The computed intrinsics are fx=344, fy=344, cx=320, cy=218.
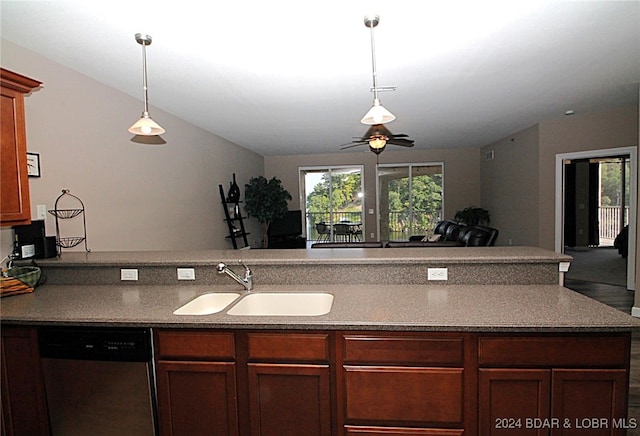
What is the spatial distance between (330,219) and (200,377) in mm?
7502

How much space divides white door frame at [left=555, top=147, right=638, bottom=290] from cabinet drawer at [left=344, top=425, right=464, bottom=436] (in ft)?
13.6

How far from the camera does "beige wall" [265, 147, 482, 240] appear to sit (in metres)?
8.58

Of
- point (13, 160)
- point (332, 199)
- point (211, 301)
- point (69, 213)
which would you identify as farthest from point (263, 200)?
point (13, 160)

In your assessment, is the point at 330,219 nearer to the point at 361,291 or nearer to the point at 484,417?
the point at 361,291

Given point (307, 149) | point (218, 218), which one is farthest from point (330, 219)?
point (218, 218)

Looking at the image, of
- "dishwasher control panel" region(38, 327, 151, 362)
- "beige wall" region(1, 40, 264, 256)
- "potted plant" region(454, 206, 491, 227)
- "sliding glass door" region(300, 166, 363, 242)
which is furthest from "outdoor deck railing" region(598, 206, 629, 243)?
"dishwasher control panel" region(38, 327, 151, 362)

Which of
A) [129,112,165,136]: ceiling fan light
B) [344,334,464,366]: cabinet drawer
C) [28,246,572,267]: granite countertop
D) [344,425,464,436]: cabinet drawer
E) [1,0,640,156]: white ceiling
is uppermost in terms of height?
[1,0,640,156]: white ceiling

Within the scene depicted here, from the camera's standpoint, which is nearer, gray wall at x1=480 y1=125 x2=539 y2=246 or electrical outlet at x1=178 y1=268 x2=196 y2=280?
electrical outlet at x1=178 y1=268 x2=196 y2=280

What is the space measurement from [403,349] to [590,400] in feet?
2.61

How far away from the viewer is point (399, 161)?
8.73 metres

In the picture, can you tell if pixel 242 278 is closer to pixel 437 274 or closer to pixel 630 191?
pixel 437 274

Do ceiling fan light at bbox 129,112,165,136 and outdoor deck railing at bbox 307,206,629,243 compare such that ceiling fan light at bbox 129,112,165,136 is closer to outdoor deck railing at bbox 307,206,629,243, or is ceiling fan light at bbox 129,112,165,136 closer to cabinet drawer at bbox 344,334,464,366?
cabinet drawer at bbox 344,334,464,366

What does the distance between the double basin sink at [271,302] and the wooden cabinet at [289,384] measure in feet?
1.43

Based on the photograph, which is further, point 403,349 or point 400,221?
point 400,221
